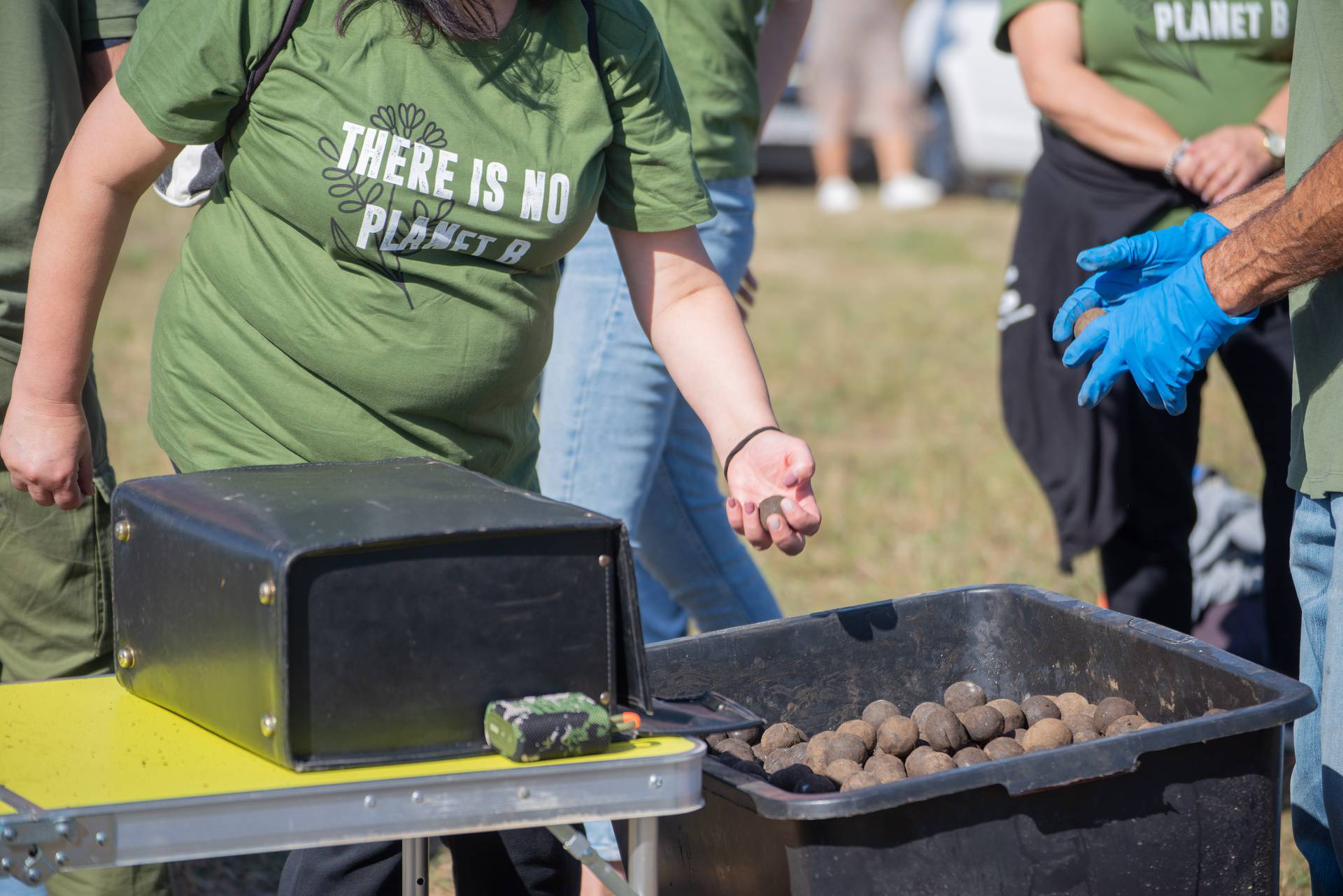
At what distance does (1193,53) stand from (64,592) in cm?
229

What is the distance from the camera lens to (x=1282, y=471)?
2828 millimetres

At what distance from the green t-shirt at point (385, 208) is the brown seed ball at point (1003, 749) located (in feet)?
2.36

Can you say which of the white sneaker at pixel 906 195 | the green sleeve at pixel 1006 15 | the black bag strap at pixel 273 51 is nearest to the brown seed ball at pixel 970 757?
the black bag strap at pixel 273 51

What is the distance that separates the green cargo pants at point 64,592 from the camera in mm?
2125

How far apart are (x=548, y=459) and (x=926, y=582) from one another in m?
1.75

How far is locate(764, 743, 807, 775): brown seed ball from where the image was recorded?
173cm

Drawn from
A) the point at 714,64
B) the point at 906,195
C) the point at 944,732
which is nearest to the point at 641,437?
the point at 714,64

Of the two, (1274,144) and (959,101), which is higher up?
(959,101)

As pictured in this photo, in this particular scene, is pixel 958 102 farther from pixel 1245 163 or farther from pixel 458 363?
pixel 458 363

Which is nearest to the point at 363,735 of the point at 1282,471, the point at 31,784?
the point at 31,784

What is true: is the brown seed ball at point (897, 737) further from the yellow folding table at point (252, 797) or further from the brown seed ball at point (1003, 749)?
the yellow folding table at point (252, 797)

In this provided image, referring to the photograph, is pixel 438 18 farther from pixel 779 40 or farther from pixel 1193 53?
pixel 1193 53

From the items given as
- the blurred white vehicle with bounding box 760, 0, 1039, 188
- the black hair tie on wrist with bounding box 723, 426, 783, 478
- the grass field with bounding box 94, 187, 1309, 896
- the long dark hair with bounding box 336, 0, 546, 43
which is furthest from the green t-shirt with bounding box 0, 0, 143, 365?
the blurred white vehicle with bounding box 760, 0, 1039, 188

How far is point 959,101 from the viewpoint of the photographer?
10.7m
